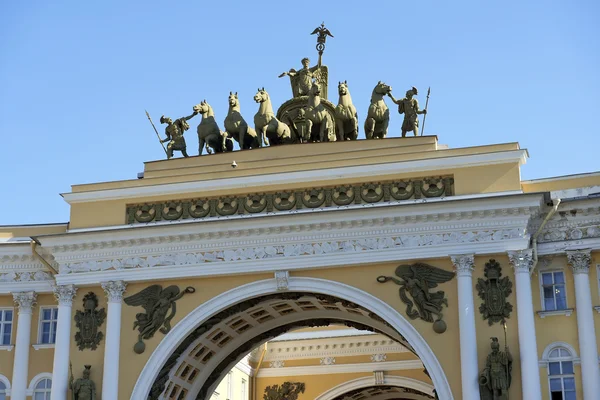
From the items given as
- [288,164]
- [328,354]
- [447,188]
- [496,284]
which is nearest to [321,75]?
[288,164]

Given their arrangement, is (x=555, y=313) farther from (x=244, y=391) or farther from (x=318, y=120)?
(x=244, y=391)

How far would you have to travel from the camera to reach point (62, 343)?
74.6ft

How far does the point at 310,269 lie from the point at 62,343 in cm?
546

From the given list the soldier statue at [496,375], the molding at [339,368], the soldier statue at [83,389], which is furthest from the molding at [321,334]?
the soldier statue at [496,375]

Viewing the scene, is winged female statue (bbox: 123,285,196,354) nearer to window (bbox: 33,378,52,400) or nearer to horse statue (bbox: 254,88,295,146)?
window (bbox: 33,378,52,400)

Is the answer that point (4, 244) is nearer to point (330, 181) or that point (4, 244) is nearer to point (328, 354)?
point (330, 181)

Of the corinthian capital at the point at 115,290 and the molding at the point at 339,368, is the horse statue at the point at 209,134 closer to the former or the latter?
the corinthian capital at the point at 115,290

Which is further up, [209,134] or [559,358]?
[209,134]

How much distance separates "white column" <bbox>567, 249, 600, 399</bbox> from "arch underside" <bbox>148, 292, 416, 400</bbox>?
3.37 meters

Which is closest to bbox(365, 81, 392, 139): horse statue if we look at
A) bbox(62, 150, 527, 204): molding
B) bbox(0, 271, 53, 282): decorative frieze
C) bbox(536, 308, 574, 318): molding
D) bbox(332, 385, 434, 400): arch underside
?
bbox(62, 150, 527, 204): molding

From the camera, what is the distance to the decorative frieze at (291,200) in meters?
21.8

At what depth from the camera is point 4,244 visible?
951 inches

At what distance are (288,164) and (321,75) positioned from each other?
13.4 feet

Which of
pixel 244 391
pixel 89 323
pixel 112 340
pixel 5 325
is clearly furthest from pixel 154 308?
pixel 244 391
